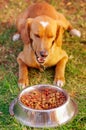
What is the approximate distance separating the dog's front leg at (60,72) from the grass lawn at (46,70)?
7cm

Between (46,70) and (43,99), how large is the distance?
867 mm

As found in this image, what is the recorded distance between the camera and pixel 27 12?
504 cm

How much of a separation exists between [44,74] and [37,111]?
3.47ft

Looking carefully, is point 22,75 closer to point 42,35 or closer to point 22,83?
point 22,83

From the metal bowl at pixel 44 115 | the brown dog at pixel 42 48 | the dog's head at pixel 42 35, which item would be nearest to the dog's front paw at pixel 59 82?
the brown dog at pixel 42 48

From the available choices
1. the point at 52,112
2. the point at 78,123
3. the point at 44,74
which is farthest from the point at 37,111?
the point at 44,74

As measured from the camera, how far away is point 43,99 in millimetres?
3713

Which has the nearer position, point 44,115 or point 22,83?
point 44,115

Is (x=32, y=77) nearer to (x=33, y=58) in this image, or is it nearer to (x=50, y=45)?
(x=33, y=58)

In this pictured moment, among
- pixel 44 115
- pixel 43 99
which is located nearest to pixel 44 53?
pixel 43 99

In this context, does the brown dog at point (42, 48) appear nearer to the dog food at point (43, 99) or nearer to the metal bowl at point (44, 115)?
the dog food at point (43, 99)

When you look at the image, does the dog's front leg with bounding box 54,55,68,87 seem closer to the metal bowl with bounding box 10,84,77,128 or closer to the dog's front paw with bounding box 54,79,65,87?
the dog's front paw with bounding box 54,79,65,87

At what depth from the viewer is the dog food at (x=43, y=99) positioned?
3.61 m

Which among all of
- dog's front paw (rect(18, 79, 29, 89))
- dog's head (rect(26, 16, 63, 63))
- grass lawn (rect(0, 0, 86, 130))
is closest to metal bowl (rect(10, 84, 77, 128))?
grass lawn (rect(0, 0, 86, 130))
